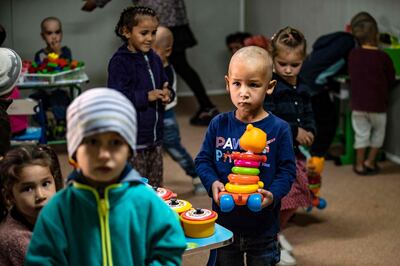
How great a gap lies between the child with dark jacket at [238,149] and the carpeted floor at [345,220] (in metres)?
1.02

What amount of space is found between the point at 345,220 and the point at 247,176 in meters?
2.05

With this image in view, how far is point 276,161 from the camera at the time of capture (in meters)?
2.56

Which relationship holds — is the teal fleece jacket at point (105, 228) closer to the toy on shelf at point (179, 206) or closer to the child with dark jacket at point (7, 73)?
the toy on shelf at point (179, 206)

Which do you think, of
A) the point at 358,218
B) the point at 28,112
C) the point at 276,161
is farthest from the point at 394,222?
the point at 28,112

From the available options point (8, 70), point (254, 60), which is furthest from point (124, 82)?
point (254, 60)

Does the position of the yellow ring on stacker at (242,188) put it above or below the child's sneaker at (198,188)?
above

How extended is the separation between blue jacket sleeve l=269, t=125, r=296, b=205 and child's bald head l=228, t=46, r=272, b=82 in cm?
24

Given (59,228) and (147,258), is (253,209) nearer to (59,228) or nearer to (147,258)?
(147,258)

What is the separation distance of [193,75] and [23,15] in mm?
1780

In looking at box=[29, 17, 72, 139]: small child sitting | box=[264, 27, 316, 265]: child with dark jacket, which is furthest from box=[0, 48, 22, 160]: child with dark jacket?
box=[29, 17, 72, 139]: small child sitting

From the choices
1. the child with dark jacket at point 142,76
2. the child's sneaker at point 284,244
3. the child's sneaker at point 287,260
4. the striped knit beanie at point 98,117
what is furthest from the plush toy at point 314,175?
→ the striped knit beanie at point 98,117

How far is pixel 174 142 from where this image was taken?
450 cm

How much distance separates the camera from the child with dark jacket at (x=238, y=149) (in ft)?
8.27

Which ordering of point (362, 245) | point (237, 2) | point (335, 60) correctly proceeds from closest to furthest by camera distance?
point (362, 245) → point (335, 60) → point (237, 2)
